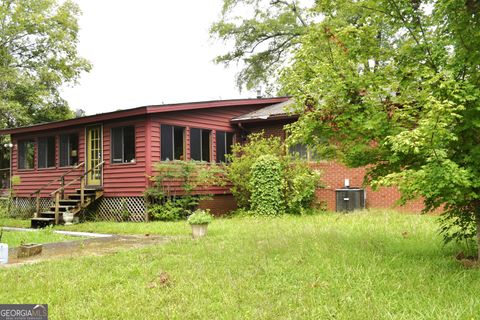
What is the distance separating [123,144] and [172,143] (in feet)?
5.27

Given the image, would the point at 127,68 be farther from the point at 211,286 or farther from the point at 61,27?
the point at 211,286

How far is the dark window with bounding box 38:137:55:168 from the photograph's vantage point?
16719 millimetres

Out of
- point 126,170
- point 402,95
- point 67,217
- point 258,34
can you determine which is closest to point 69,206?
point 67,217

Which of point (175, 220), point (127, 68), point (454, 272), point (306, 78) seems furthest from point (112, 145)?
point (127, 68)

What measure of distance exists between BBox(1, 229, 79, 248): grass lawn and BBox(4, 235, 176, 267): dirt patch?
727mm

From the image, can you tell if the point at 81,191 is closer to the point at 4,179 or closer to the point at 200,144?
the point at 200,144

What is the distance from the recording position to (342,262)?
17.3 ft

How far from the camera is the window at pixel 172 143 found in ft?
45.4

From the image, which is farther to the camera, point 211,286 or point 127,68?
point 127,68

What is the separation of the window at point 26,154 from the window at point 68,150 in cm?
232

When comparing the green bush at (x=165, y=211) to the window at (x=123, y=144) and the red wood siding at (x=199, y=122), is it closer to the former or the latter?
the red wood siding at (x=199, y=122)

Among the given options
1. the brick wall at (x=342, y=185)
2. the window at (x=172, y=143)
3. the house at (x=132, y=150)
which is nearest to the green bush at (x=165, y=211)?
the house at (x=132, y=150)

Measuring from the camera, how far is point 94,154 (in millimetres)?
15125

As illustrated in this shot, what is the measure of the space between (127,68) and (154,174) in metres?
30.6
